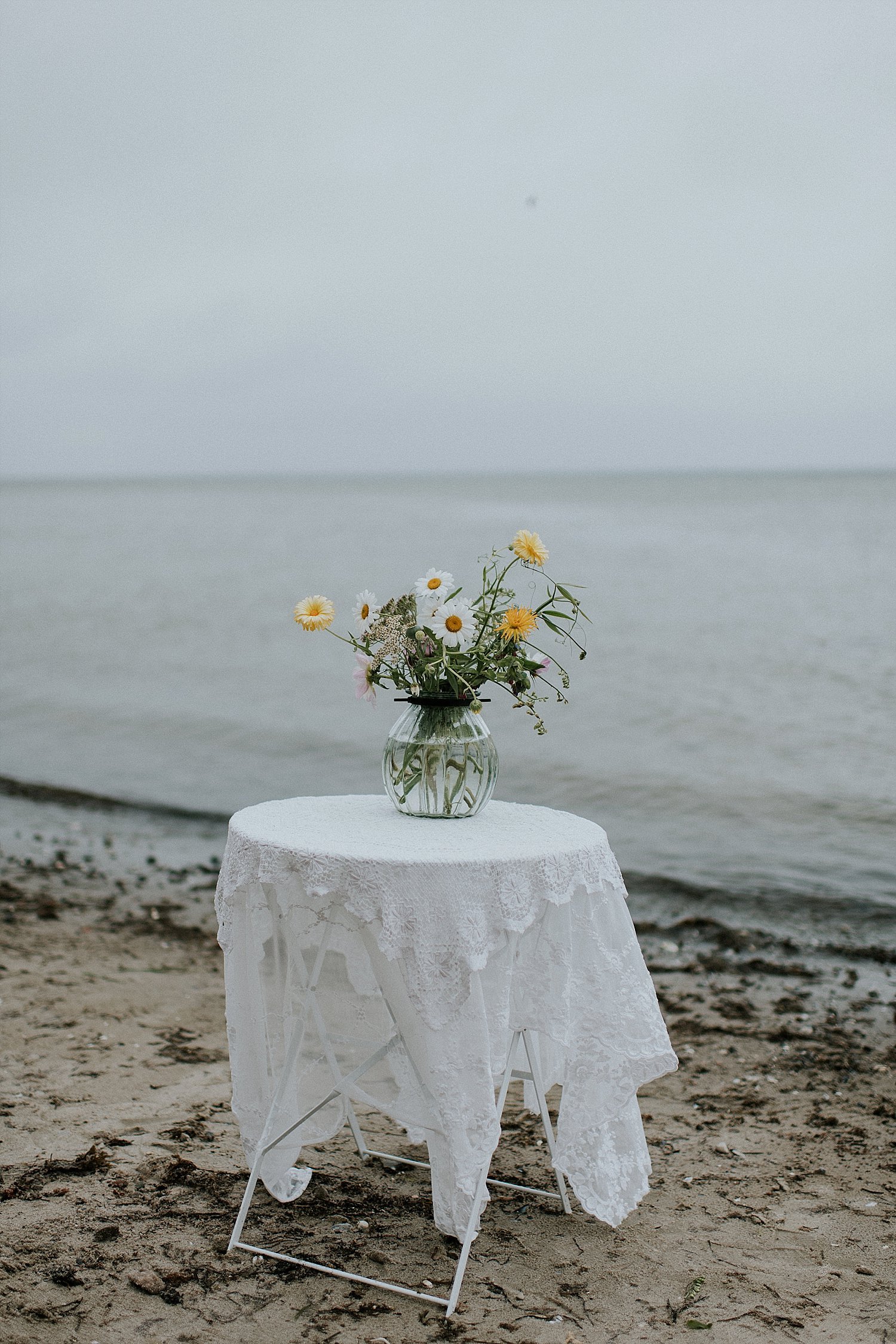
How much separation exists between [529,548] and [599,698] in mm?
13779

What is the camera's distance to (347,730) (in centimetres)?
1466

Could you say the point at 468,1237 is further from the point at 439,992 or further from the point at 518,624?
the point at 518,624

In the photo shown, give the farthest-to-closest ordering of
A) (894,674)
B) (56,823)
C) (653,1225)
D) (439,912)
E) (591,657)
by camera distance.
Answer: (591,657)
(894,674)
(56,823)
(653,1225)
(439,912)

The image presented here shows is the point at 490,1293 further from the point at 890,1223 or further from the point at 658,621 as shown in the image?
the point at 658,621

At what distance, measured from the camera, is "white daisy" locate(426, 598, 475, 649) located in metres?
3.42

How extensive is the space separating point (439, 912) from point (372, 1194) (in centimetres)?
135

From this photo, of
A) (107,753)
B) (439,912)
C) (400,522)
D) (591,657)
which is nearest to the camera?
(439,912)

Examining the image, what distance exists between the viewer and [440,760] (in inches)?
139

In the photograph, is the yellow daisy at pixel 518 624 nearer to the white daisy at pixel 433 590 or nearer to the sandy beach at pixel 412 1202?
the white daisy at pixel 433 590

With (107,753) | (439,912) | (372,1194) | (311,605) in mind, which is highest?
(311,605)

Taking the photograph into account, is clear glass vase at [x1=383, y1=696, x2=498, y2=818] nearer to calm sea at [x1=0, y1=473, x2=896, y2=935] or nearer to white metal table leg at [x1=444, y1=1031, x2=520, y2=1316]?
white metal table leg at [x1=444, y1=1031, x2=520, y2=1316]

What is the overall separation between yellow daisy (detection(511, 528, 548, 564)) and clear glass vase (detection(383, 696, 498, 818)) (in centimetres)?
51

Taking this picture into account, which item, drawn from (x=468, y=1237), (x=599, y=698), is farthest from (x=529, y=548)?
(x=599, y=698)

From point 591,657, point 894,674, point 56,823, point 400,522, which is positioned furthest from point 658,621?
point 400,522
